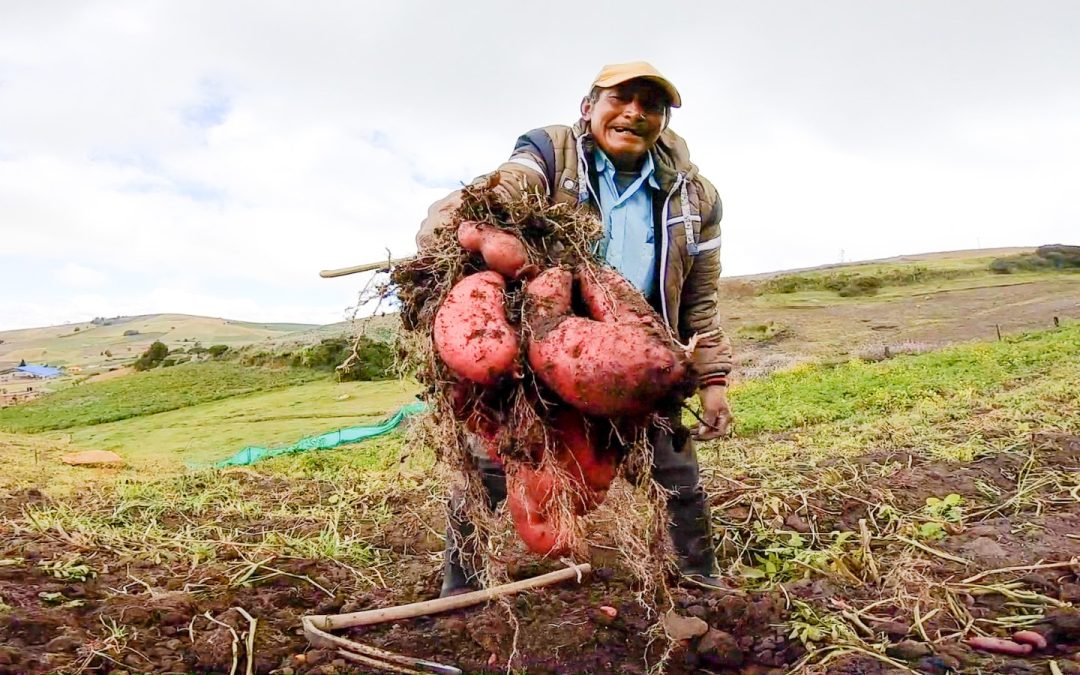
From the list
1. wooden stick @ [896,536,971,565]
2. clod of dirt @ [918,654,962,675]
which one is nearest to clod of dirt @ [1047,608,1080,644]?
clod of dirt @ [918,654,962,675]

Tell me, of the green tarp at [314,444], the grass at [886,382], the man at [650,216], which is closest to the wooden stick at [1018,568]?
the man at [650,216]

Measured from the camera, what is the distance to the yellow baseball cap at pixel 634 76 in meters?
2.56

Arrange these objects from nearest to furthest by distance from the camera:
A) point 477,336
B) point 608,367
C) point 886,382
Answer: point 608,367
point 477,336
point 886,382

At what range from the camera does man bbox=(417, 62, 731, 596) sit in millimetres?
2646

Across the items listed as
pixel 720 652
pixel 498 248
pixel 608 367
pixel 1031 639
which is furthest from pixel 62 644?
pixel 1031 639

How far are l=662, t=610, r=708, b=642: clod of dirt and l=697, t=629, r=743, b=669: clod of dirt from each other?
0.04 meters

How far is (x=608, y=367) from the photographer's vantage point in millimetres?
1762

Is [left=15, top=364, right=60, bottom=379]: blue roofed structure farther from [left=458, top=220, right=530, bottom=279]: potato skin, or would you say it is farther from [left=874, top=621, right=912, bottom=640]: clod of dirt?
[left=874, top=621, right=912, bottom=640]: clod of dirt

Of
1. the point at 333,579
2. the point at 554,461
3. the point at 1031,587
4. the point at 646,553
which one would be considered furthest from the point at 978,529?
the point at 333,579

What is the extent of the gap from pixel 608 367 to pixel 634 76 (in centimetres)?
123

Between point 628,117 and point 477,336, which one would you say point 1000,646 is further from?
point 628,117

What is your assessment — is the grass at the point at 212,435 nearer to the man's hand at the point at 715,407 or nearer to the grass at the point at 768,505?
the grass at the point at 768,505

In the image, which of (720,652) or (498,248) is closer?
(498,248)

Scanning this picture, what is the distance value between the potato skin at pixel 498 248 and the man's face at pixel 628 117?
786mm
